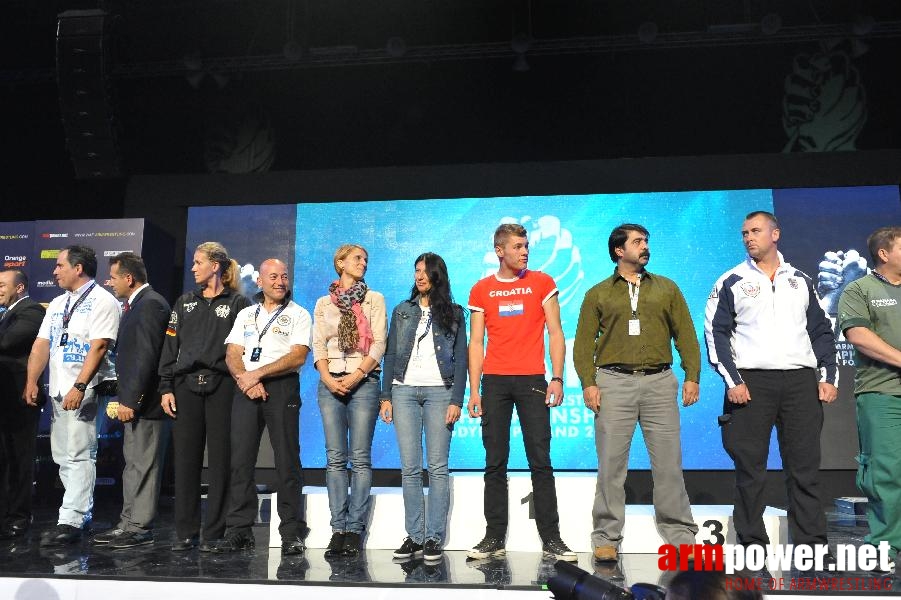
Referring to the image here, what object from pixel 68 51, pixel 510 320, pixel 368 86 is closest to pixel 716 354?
pixel 510 320

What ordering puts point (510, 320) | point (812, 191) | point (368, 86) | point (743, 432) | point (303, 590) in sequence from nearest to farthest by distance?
point (303, 590) < point (743, 432) < point (510, 320) < point (812, 191) < point (368, 86)

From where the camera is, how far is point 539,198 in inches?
251

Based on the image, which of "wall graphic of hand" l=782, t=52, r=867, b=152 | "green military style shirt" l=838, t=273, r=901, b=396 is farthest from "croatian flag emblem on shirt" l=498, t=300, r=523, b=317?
"wall graphic of hand" l=782, t=52, r=867, b=152

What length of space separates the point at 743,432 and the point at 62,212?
6.66 meters

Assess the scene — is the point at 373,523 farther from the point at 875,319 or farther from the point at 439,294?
the point at 875,319

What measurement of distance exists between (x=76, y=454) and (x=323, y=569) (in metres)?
1.71

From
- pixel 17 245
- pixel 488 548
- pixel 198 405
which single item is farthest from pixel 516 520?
pixel 17 245

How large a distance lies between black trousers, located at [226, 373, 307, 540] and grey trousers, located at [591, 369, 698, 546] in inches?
59.1

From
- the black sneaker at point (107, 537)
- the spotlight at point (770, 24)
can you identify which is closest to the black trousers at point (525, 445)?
the black sneaker at point (107, 537)

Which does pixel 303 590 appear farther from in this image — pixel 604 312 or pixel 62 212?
pixel 62 212

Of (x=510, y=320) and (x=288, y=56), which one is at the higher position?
(x=288, y=56)

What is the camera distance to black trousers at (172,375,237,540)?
373 cm

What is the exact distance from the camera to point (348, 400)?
3.61 meters

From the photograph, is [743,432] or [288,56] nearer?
[743,432]
